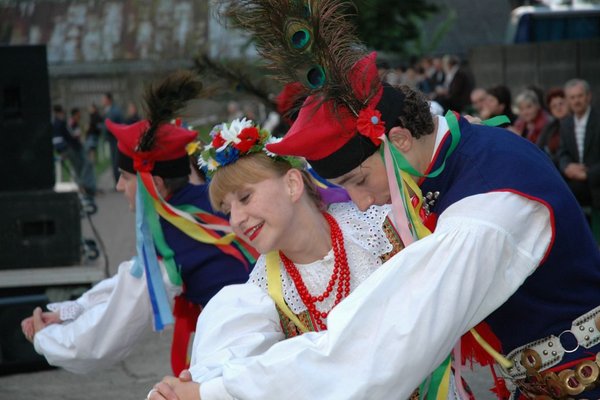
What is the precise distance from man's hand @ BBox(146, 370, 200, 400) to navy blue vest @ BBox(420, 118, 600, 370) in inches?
30.2

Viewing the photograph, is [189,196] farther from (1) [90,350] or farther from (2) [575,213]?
(2) [575,213]

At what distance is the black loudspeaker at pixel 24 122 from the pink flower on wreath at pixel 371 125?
4406mm

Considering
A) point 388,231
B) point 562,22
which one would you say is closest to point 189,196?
point 388,231

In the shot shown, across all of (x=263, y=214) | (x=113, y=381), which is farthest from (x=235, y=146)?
(x=113, y=381)

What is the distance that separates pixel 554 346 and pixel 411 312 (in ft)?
1.84

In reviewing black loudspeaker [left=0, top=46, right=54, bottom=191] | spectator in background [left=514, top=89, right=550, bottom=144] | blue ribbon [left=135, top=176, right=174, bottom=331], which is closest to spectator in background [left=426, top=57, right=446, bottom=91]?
spectator in background [left=514, top=89, right=550, bottom=144]

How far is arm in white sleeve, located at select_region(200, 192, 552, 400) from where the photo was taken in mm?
2152

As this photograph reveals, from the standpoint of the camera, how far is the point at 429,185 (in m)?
2.53

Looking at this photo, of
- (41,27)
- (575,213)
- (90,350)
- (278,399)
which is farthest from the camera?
(41,27)

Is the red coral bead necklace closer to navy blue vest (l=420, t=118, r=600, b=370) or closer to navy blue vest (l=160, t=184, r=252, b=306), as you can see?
navy blue vest (l=420, t=118, r=600, b=370)

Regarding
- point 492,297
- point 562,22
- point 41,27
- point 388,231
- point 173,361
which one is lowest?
point 41,27

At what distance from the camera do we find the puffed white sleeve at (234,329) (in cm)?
264

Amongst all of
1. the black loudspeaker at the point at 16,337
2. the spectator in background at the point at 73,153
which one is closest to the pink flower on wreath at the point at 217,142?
the black loudspeaker at the point at 16,337

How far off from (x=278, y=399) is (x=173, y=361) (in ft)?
7.03
